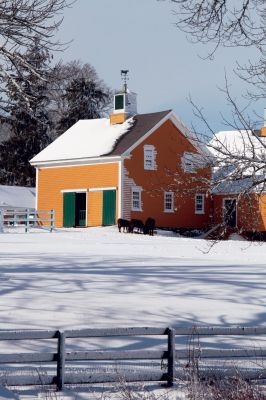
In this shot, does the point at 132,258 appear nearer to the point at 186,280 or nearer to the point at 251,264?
the point at 251,264

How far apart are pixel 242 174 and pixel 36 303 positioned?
5670 millimetres

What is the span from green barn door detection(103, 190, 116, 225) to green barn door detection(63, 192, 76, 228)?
2497 millimetres

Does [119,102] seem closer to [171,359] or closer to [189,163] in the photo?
[189,163]

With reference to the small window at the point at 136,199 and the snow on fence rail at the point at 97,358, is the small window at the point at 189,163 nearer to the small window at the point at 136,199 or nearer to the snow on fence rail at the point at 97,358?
the snow on fence rail at the point at 97,358

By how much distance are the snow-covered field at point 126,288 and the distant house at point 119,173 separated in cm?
1663

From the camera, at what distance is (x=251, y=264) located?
72.7ft

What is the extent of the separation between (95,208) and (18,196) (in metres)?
13.6

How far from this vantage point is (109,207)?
4253 centimetres

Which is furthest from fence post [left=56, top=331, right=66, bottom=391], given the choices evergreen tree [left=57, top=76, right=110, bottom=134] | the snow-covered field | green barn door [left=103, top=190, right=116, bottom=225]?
evergreen tree [left=57, top=76, right=110, bottom=134]

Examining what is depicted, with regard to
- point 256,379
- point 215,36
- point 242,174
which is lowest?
point 256,379

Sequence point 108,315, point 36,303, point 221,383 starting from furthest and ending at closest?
1. point 36,303
2. point 108,315
3. point 221,383

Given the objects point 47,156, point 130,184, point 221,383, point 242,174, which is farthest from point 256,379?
point 47,156

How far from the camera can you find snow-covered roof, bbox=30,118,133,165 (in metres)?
→ 44.6

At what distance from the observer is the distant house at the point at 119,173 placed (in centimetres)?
4281
